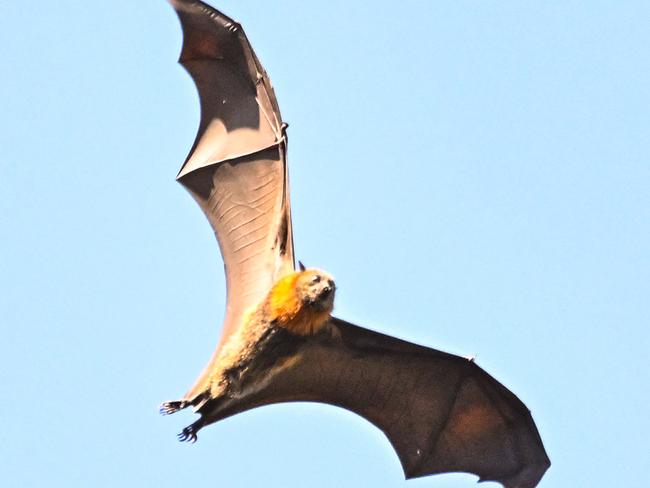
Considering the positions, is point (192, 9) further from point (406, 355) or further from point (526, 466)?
point (526, 466)

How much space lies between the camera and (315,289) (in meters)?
13.2

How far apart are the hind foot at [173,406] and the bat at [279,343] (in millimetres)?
160

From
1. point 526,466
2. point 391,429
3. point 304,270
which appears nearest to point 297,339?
point 304,270


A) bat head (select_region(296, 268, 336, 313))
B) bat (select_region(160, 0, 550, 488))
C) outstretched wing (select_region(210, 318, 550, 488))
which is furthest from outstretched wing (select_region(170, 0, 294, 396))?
outstretched wing (select_region(210, 318, 550, 488))

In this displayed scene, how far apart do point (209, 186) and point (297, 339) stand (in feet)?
7.66

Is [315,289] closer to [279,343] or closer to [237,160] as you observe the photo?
[279,343]

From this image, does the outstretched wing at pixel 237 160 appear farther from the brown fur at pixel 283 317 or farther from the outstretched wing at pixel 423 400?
the outstretched wing at pixel 423 400

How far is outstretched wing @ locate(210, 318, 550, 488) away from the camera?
46.5 ft

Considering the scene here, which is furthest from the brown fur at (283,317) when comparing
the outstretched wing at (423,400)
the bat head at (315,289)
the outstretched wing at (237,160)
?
the outstretched wing at (423,400)

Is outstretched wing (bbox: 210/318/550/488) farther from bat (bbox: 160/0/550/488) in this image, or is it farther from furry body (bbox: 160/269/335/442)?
furry body (bbox: 160/269/335/442)

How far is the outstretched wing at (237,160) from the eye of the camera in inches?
558

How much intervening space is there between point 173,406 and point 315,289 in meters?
1.78

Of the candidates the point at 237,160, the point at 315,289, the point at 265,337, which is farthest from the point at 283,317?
the point at 237,160

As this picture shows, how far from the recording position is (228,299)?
14281mm
